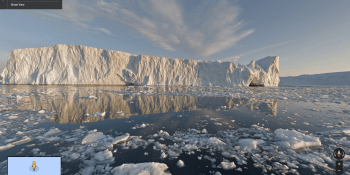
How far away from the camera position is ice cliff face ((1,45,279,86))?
83.1 ft

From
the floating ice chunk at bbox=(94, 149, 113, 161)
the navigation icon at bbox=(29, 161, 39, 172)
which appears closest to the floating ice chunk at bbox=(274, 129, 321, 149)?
the floating ice chunk at bbox=(94, 149, 113, 161)

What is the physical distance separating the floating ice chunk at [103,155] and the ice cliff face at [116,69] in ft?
99.7

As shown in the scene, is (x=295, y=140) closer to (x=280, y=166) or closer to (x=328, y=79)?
(x=280, y=166)

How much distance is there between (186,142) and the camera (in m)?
3.05

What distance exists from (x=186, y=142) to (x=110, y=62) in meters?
31.7

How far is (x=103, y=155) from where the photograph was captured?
2.39 meters

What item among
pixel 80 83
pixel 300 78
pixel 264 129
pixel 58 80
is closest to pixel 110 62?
pixel 80 83

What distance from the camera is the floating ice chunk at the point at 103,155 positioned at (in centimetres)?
231

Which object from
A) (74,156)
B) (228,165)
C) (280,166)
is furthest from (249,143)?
(74,156)

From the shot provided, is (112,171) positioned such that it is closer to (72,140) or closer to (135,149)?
(135,149)

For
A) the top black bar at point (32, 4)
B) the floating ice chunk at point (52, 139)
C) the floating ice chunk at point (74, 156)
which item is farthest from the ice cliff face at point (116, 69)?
the floating ice chunk at point (74, 156)

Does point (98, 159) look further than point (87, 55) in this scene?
No

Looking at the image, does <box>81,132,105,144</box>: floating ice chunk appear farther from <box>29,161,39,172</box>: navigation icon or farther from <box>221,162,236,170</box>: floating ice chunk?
<box>221,162,236,170</box>: floating ice chunk

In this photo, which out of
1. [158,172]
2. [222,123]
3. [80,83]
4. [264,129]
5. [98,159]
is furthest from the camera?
[80,83]
